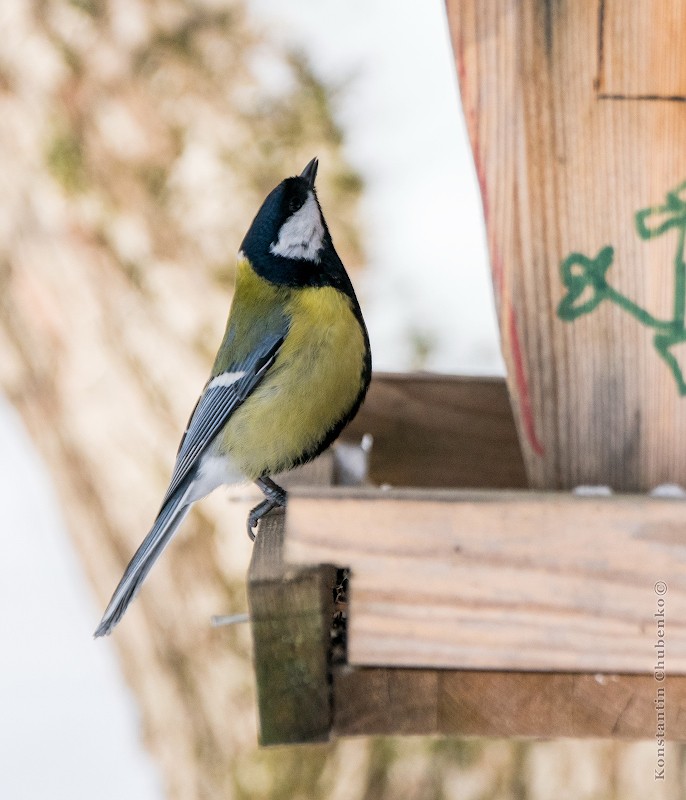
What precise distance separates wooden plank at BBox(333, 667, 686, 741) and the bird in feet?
1.96

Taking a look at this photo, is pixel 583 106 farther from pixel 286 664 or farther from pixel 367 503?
pixel 286 664

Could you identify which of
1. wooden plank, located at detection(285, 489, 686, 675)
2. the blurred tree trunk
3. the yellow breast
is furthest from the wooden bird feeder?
the blurred tree trunk

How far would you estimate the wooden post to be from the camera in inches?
52.2

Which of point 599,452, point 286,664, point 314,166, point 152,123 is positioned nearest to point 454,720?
point 286,664

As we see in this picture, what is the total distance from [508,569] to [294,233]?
1059mm

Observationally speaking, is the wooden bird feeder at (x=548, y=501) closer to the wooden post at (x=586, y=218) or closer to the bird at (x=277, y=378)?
the wooden post at (x=586, y=218)

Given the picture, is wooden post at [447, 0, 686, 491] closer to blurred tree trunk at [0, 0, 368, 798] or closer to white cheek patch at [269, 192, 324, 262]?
white cheek patch at [269, 192, 324, 262]

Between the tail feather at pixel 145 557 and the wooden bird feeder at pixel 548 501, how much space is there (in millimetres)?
353

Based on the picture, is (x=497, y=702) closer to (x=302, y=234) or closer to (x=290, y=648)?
(x=290, y=648)

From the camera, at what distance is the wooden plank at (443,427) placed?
1951 mm

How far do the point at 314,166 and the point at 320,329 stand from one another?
0.37m

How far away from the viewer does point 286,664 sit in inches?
44.0

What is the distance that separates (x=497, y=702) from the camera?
46.3 inches

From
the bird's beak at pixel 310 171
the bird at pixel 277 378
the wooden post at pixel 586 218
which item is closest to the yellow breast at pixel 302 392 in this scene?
the bird at pixel 277 378
